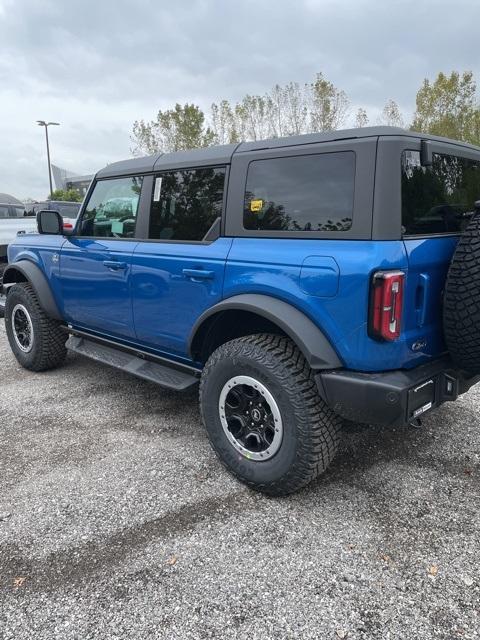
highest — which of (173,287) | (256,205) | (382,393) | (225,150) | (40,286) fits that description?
(225,150)

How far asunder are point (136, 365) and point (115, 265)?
74cm

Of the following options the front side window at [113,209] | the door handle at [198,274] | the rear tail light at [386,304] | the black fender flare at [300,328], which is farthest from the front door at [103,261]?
the rear tail light at [386,304]

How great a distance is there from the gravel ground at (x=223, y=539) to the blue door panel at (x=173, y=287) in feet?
2.47

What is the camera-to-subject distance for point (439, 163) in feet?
8.41

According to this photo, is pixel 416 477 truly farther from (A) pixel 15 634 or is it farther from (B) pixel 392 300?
(A) pixel 15 634

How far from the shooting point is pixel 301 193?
2535mm

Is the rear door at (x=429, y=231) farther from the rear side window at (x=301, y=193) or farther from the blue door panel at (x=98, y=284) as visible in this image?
the blue door panel at (x=98, y=284)

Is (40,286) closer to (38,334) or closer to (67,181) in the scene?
(38,334)

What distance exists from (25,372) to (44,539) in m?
2.83

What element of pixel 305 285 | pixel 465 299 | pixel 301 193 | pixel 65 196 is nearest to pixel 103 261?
pixel 301 193

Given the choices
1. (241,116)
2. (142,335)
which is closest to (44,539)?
(142,335)

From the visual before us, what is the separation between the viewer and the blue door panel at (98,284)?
354 cm

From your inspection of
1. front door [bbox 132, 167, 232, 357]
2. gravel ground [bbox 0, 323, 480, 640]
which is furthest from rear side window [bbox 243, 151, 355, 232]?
gravel ground [bbox 0, 323, 480, 640]

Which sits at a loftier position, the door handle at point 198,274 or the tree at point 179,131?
the tree at point 179,131
